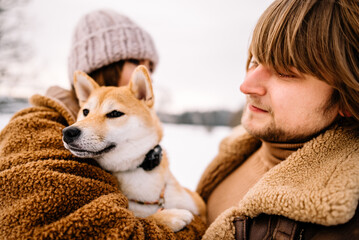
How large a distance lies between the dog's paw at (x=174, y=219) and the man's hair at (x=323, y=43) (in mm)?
1036

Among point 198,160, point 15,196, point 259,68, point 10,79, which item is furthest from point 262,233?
point 10,79

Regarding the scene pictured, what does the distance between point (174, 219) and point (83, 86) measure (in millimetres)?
1204

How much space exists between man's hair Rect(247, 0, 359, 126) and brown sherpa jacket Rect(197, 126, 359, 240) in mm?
235

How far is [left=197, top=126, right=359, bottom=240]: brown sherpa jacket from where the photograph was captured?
2.67 ft

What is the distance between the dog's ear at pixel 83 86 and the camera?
5.36ft

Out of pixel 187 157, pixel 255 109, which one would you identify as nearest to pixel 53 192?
pixel 255 109

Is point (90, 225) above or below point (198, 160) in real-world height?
above

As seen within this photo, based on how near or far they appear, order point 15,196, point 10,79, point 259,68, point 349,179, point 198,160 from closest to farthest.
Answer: point 349,179 < point 15,196 < point 259,68 < point 10,79 < point 198,160

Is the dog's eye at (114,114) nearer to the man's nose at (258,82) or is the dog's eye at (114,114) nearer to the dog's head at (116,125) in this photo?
the dog's head at (116,125)

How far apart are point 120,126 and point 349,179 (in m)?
1.29

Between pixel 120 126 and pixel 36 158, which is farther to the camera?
pixel 120 126

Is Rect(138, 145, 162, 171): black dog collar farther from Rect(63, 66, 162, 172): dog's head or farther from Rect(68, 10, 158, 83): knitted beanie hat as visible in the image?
Rect(68, 10, 158, 83): knitted beanie hat

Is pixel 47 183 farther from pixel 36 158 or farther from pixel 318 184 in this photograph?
pixel 318 184

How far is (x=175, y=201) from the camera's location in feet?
5.27
